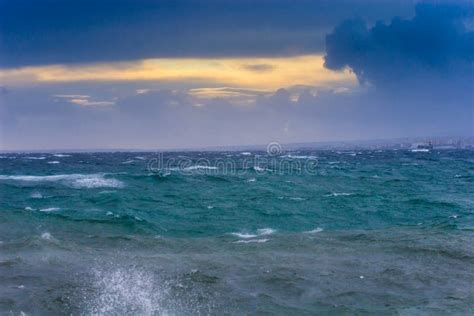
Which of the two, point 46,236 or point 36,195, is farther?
point 36,195

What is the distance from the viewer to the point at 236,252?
17719 mm

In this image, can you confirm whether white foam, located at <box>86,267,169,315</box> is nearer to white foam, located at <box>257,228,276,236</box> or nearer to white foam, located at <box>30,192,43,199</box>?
white foam, located at <box>257,228,276,236</box>

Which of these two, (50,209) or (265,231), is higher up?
(50,209)

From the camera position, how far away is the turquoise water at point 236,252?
509 inches

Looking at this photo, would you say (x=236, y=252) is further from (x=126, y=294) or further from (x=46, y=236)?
(x=46, y=236)

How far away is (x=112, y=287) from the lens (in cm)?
1387

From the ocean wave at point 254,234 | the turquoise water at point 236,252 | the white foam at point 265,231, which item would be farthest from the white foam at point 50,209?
the white foam at point 265,231

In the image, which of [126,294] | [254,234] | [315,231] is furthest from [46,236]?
[315,231]

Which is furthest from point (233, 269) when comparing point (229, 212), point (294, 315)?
point (229, 212)

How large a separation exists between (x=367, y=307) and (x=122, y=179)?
31858mm

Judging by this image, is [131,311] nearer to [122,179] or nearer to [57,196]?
[57,196]
